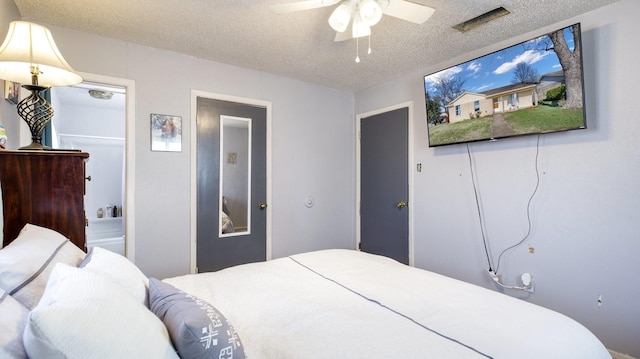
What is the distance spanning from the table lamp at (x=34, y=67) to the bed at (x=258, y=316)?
0.71 meters

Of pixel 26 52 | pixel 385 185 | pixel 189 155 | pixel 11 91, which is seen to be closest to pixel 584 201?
pixel 385 185

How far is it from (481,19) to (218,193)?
2762 mm

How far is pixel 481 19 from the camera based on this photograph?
7.18 feet

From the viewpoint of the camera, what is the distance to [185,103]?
2.86 metres

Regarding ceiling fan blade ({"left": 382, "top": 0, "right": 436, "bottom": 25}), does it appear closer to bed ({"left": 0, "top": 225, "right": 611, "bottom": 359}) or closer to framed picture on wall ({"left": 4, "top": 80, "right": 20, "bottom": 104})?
bed ({"left": 0, "top": 225, "right": 611, "bottom": 359})

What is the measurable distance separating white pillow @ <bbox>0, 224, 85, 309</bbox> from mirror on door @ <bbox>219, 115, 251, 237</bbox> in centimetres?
188

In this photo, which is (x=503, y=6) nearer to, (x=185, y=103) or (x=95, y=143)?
(x=185, y=103)

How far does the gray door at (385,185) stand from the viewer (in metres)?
3.37

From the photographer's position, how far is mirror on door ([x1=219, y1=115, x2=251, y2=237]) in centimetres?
309

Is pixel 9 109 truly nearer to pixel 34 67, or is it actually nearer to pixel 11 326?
pixel 34 67

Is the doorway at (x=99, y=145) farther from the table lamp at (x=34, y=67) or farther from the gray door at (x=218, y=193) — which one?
the table lamp at (x=34, y=67)

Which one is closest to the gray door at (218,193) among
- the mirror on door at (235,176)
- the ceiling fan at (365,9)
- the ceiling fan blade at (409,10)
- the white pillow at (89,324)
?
the mirror on door at (235,176)

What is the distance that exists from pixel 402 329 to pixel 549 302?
1.95 meters

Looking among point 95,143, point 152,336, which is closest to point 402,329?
point 152,336
